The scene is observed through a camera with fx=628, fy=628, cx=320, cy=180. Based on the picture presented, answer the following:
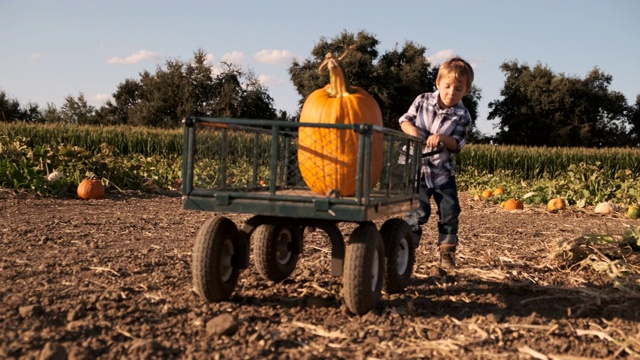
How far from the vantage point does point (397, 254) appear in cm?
354

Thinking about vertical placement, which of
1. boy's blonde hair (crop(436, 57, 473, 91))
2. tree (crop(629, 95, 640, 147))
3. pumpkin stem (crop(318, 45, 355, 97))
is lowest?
pumpkin stem (crop(318, 45, 355, 97))

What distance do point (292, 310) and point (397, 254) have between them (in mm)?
679

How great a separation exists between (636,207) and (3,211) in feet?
26.8

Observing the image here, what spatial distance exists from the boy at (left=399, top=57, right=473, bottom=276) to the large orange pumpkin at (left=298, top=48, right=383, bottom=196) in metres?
0.94

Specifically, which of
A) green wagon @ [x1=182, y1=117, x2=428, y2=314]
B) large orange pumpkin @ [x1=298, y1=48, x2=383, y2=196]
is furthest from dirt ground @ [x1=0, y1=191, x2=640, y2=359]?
large orange pumpkin @ [x1=298, y1=48, x2=383, y2=196]

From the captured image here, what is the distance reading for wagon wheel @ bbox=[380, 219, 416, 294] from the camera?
11.5ft

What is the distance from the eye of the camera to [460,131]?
175 inches

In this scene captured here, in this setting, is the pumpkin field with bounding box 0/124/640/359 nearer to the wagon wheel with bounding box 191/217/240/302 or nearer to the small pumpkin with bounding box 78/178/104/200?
the wagon wheel with bounding box 191/217/240/302

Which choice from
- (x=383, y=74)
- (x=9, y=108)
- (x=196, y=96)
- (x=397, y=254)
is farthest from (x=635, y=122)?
(x=397, y=254)

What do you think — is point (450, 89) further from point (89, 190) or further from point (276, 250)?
point (89, 190)

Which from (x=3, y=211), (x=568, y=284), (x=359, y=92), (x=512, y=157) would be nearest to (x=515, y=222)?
(x=568, y=284)

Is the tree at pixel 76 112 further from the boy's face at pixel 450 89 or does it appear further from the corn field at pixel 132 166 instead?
the boy's face at pixel 450 89

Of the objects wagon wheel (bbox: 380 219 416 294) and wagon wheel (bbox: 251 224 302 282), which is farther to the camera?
wagon wheel (bbox: 251 224 302 282)

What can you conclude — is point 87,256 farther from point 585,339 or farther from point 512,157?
point 512,157
